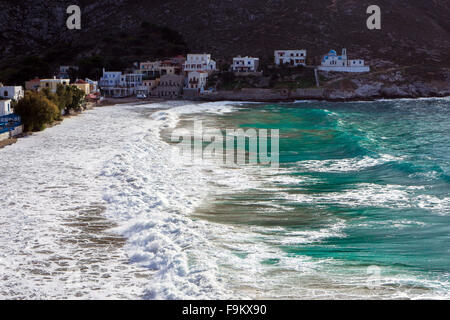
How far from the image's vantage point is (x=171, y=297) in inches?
409

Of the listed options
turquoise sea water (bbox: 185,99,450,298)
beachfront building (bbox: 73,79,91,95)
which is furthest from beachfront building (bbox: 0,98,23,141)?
beachfront building (bbox: 73,79,91,95)

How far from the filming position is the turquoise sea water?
38.5 ft

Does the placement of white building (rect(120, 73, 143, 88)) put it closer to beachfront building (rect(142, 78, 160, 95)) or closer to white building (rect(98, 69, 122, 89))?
white building (rect(98, 69, 122, 89))

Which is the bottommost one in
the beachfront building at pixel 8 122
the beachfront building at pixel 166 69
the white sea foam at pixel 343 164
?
the white sea foam at pixel 343 164

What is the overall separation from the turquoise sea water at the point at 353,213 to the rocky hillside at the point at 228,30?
202 feet

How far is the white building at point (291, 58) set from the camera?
3324 inches

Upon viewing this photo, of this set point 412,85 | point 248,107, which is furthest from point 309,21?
point 248,107

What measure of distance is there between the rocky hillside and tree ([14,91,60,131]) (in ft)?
163

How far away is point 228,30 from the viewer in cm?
10638

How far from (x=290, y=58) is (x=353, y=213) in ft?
232

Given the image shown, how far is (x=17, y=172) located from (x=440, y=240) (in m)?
17.6

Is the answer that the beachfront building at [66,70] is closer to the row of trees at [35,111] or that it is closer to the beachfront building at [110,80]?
the beachfront building at [110,80]

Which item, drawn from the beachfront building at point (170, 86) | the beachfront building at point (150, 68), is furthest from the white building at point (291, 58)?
the beachfront building at point (150, 68)
